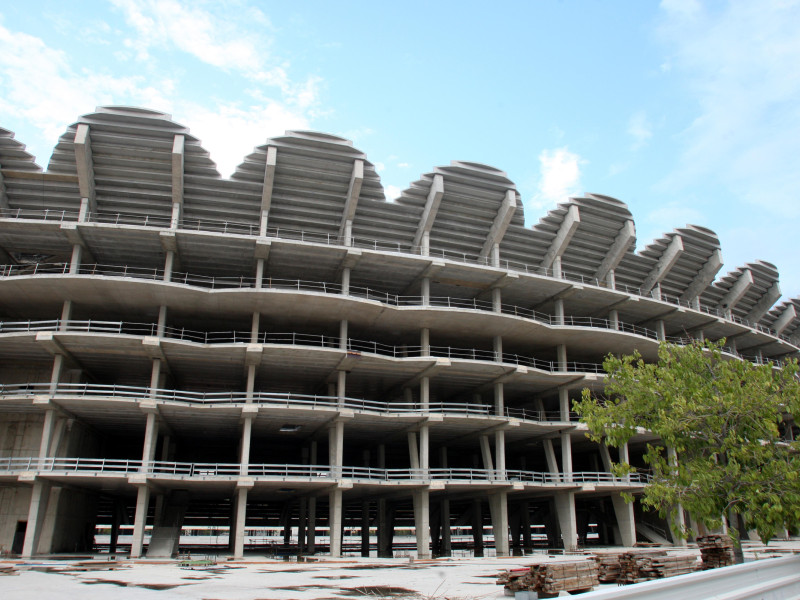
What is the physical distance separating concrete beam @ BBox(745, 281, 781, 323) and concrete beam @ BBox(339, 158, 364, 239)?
33.2 m

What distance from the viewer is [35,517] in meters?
24.4

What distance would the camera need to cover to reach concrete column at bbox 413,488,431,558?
26.9 metres

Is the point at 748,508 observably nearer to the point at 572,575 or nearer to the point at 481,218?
the point at 572,575

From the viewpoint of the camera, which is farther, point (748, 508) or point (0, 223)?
point (0, 223)

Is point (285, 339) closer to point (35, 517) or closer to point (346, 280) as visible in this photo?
point (346, 280)

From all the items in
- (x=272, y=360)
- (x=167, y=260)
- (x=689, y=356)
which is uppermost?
(x=167, y=260)

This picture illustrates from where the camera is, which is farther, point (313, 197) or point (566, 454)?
point (566, 454)

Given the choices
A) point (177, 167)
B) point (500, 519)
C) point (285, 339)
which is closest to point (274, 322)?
point (285, 339)

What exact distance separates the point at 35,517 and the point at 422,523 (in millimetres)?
16385

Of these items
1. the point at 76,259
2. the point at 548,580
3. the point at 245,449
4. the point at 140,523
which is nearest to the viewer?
the point at 548,580

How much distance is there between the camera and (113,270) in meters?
30.3

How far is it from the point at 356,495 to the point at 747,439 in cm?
2075

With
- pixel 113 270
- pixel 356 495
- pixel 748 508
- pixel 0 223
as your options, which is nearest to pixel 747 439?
pixel 748 508

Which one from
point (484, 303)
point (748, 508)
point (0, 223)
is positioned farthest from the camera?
point (484, 303)
